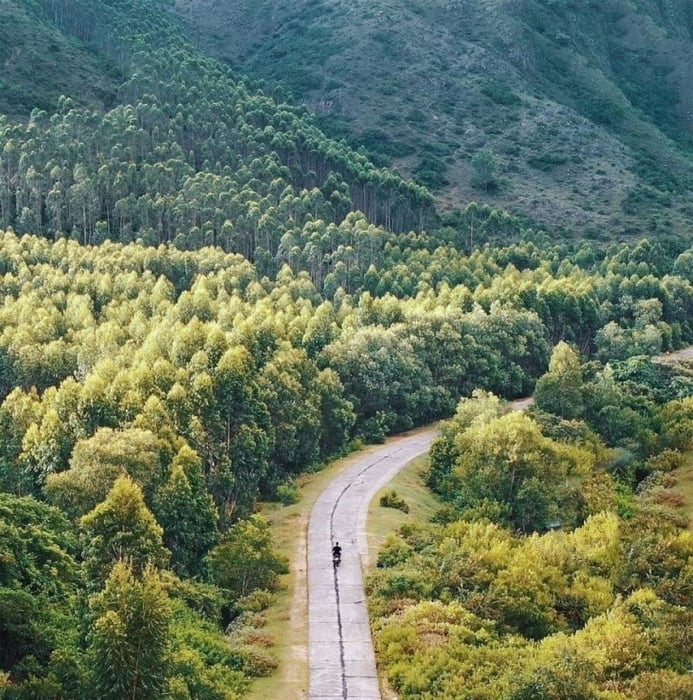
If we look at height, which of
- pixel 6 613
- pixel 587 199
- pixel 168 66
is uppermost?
pixel 168 66

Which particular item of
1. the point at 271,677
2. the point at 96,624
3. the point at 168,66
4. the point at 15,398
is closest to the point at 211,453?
the point at 15,398

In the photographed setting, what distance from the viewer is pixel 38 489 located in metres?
56.8

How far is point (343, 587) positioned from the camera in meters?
51.3

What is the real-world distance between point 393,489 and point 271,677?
31379mm

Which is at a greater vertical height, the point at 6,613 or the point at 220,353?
the point at 220,353

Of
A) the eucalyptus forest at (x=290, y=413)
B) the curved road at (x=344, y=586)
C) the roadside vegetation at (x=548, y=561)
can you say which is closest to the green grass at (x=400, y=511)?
the curved road at (x=344, y=586)

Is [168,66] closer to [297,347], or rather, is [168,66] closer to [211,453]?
[297,347]

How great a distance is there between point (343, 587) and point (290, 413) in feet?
81.1

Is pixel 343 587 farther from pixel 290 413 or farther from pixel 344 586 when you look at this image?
pixel 290 413

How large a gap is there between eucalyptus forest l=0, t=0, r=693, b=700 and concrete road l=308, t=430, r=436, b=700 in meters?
1.44

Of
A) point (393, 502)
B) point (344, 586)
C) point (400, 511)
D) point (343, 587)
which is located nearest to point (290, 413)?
point (393, 502)

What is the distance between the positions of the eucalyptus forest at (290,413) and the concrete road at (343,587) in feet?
4.71

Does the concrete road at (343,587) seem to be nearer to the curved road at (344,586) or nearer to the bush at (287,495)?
the curved road at (344,586)

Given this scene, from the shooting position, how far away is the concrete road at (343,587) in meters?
40.9
